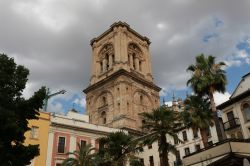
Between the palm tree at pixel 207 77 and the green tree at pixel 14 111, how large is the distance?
15.4 m

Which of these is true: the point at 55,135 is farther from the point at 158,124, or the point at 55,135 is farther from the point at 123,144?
the point at 158,124

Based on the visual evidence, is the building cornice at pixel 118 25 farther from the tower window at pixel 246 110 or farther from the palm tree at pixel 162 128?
the palm tree at pixel 162 128

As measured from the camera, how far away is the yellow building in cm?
3803

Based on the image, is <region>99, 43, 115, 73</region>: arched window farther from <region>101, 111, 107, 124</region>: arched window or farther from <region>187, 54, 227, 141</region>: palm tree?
<region>187, 54, 227, 141</region>: palm tree

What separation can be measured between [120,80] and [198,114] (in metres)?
29.7

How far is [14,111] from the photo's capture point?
65.9 ft

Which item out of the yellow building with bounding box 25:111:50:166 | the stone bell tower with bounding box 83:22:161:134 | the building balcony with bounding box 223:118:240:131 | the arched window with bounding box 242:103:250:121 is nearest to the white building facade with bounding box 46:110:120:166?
the yellow building with bounding box 25:111:50:166

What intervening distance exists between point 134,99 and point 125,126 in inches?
318

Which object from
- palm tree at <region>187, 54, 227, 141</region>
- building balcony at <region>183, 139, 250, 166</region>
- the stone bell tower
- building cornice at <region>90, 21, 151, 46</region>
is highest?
building cornice at <region>90, 21, 151, 46</region>

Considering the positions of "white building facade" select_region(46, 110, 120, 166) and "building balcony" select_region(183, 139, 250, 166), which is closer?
"building balcony" select_region(183, 139, 250, 166)

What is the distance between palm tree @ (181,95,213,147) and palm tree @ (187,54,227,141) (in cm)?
173

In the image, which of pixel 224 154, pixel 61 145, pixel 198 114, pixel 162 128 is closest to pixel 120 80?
pixel 61 145

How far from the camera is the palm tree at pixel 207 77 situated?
28.7 metres

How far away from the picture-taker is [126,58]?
208 feet
